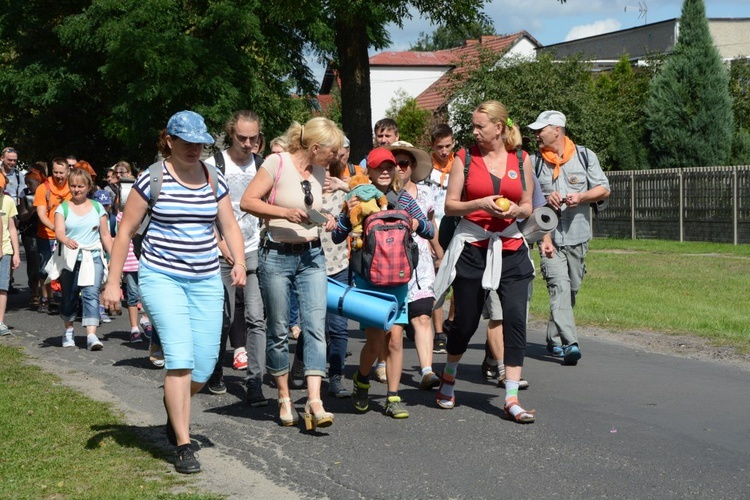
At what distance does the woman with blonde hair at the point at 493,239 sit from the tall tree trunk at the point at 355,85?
10.8 metres

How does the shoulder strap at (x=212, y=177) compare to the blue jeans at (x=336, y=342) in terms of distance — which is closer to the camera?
the shoulder strap at (x=212, y=177)

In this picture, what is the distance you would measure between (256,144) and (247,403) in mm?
1955

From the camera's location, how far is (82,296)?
11570mm

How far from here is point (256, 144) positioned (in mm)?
8492

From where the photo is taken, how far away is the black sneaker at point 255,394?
8000 millimetres

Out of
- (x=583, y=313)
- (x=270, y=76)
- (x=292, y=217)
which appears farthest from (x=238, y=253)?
(x=270, y=76)

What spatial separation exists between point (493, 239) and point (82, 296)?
5.66m

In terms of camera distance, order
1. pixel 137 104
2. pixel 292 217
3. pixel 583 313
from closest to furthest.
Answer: pixel 292 217
pixel 583 313
pixel 137 104

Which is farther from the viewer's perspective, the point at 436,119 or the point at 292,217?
the point at 436,119

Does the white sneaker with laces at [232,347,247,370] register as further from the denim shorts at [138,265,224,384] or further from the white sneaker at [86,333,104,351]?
the denim shorts at [138,265,224,384]

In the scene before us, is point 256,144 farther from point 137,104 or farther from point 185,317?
point 137,104

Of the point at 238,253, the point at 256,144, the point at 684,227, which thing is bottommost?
the point at 684,227

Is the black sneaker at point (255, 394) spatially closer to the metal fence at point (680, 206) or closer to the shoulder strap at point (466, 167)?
the shoulder strap at point (466, 167)

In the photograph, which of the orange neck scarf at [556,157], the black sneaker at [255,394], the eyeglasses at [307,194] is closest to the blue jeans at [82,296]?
the black sneaker at [255,394]
